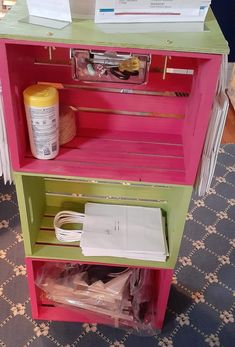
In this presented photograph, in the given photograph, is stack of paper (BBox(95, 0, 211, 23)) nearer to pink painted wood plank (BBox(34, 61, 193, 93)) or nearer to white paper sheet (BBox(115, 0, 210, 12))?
white paper sheet (BBox(115, 0, 210, 12))

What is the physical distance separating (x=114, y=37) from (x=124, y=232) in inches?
25.8

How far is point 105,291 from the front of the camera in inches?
54.3

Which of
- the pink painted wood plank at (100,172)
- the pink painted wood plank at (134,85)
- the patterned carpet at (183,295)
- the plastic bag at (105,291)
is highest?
the pink painted wood plank at (134,85)

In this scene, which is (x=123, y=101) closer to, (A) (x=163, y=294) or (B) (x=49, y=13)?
(B) (x=49, y=13)

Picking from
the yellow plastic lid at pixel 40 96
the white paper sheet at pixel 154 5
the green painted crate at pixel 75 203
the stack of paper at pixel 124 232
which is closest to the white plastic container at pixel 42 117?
Result: the yellow plastic lid at pixel 40 96

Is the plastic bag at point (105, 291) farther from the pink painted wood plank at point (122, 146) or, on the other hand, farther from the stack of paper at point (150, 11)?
the stack of paper at point (150, 11)

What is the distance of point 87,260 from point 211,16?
765 millimetres

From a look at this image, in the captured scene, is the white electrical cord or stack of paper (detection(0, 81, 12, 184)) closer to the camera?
stack of paper (detection(0, 81, 12, 184))

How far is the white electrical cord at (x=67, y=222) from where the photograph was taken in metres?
1.27

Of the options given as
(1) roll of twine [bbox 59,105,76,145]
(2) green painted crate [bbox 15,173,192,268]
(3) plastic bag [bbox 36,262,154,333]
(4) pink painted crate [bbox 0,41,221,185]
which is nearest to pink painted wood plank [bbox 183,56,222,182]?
(4) pink painted crate [bbox 0,41,221,185]

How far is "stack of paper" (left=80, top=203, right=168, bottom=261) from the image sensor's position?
4.00ft

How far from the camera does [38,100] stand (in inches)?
36.3

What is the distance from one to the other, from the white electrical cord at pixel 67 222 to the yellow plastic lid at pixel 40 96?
47 centimetres

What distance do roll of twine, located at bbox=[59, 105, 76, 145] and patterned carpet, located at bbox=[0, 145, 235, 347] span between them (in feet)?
2.46
